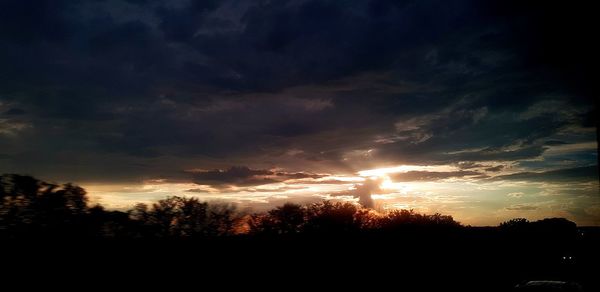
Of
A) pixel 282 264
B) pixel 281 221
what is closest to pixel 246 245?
pixel 282 264

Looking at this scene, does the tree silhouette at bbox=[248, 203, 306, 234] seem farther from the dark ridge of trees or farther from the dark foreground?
the dark foreground

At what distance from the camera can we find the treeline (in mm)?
25234

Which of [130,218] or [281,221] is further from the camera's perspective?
[281,221]

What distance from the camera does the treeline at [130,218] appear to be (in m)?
25.2

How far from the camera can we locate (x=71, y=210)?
27.8 m

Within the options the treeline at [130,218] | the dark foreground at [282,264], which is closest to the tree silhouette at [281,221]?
the treeline at [130,218]

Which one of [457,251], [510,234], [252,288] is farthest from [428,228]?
[252,288]

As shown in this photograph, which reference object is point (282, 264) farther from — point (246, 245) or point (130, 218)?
point (130, 218)

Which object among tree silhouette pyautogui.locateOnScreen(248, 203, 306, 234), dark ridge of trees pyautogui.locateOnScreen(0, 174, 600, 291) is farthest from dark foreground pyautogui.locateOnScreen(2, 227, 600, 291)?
tree silhouette pyautogui.locateOnScreen(248, 203, 306, 234)

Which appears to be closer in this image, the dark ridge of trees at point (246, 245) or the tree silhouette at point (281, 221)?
the dark ridge of trees at point (246, 245)

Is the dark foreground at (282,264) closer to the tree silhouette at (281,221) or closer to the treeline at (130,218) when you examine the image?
the treeline at (130,218)

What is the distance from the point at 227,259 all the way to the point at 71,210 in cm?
1118

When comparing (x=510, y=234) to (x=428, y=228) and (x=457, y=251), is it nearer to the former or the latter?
(x=428, y=228)

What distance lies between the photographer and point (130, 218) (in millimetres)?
33156
